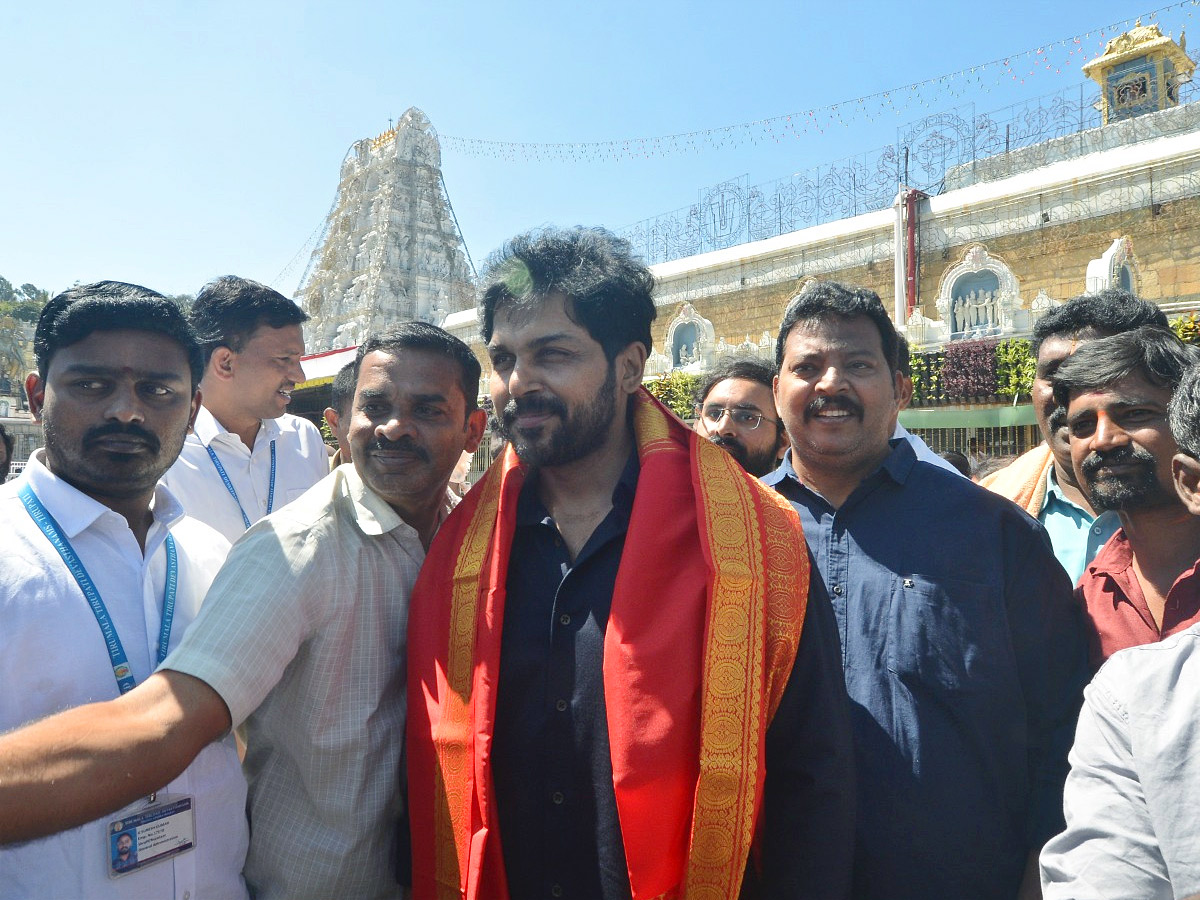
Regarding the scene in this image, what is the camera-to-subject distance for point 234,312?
387cm

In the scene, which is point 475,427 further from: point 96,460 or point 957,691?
point 957,691

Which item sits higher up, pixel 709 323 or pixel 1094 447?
pixel 709 323

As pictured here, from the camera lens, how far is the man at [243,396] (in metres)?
3.68

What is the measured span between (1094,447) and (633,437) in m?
1.34

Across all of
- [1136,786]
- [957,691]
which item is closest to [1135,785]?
[1136,786]

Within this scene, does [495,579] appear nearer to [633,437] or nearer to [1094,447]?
[633,437]

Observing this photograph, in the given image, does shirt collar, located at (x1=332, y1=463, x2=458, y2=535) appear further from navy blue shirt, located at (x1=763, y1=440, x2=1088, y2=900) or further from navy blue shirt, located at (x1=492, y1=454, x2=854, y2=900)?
navy blue shirt, located at (x1=763, y1=440, x2=1088, y2=900)

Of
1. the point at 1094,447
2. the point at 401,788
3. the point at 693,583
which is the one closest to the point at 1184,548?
the point at 1094,447

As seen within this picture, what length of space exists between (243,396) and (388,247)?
3281cm

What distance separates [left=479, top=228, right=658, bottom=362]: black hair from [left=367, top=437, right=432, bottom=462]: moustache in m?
0.38

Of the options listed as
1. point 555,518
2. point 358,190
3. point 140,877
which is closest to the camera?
point 140,877

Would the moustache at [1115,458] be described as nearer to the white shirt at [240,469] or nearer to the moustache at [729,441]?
the moustache at [729,441]

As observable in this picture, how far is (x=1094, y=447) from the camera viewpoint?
2209 millimetres

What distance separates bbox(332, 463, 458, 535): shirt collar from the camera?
1959mm
